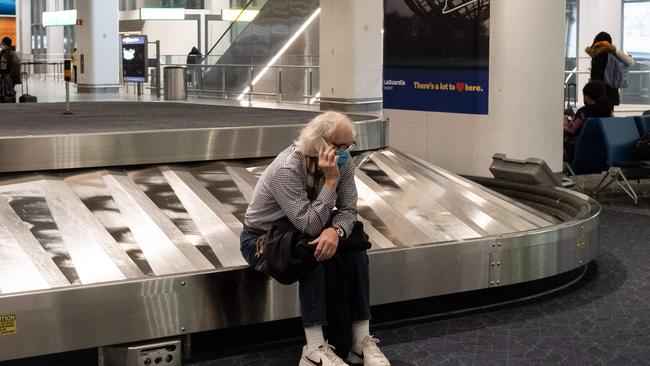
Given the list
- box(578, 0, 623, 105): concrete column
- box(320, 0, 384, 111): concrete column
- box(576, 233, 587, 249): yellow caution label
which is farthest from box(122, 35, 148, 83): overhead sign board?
box(576, 233, 587, 249): yellow caution label

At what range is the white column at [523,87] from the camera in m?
9.99

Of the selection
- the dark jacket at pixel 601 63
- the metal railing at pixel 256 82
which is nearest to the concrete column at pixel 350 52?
the metal railing at pixel 256 82

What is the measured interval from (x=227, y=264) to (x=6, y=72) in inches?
670

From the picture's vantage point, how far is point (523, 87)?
397 inches

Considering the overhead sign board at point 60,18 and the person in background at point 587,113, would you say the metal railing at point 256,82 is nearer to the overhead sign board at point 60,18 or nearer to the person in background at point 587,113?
the person in background at point 587,113

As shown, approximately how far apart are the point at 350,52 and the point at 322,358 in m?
15.7

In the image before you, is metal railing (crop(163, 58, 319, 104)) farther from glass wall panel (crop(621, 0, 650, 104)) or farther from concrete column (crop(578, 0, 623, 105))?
glass wall panel (crop(621, 0, 650, 104))

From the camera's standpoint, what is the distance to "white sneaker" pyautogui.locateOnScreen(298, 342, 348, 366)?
15.0 ft

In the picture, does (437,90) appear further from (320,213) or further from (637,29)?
(637,29)

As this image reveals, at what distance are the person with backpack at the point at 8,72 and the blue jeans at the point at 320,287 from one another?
17.1 m

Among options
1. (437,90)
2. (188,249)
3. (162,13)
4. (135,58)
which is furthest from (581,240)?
(162,13)

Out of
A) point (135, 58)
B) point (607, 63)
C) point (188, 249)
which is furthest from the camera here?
point (135, 58)

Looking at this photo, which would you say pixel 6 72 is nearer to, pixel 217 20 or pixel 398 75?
pixel 398 75

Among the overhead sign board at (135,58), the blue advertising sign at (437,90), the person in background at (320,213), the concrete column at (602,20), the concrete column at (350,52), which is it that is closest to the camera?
the person in background at (320,213)
